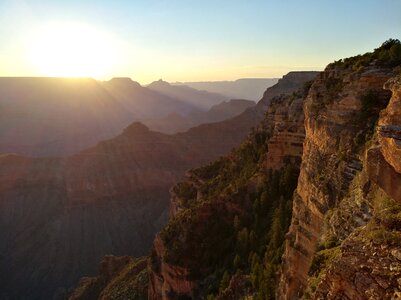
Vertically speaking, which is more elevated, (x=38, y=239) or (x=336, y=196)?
(x=336, y=196)

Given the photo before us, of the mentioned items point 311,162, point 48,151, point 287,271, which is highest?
point 311,162

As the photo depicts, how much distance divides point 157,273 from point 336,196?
22.5m

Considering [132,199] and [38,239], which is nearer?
[38,239]

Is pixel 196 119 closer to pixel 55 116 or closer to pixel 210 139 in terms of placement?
pixel 55 116

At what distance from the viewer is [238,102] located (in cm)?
17900

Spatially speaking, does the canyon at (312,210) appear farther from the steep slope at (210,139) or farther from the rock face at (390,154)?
the steep slope at (210,139)

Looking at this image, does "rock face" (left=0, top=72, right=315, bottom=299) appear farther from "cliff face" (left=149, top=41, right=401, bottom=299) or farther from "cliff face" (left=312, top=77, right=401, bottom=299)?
"cliff face" (left=312, top=77, right=401, bottom=299)

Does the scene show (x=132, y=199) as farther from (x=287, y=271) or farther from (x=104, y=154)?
(x=287, y=271)

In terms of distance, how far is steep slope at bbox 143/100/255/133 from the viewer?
167875mm

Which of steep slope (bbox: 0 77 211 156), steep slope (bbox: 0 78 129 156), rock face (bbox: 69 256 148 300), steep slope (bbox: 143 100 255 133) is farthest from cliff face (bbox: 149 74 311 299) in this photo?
steep slope (bbox: 143 100 255 133)

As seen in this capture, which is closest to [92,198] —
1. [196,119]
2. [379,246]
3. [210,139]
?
[210,139]

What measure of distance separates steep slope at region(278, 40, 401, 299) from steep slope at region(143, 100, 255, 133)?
492 ft

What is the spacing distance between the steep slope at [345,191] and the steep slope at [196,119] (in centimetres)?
14991

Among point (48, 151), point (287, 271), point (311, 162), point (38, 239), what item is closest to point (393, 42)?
point (311, 162)
